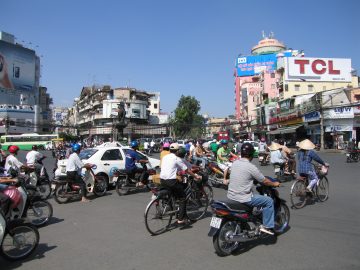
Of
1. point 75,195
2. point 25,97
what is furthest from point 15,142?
point 75,195

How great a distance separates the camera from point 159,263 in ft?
15.4

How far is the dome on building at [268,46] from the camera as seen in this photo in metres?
82.6

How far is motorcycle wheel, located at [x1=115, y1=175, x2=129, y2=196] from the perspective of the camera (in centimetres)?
1045

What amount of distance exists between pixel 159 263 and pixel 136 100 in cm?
7983

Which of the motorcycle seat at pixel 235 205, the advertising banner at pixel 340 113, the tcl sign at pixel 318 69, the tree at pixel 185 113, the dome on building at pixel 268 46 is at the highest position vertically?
the dome on building at pixel 268 46

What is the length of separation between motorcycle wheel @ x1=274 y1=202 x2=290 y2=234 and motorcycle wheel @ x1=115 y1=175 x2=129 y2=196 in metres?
5.61

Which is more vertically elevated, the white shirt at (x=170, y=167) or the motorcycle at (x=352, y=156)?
the white shirt at (x=170, y=167)

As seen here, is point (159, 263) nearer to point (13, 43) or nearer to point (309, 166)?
point (309, 166)

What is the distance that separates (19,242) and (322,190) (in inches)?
287

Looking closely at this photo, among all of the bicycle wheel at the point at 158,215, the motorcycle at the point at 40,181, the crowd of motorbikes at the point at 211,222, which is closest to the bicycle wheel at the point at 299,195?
the crowd of motorbikes at the point at 211,222

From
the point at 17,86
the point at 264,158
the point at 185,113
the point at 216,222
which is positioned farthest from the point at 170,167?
the point at 17,86

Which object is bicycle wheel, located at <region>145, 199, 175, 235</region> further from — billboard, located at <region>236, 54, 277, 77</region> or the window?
billboard, located at <region>236, 54, 277, 77</region>

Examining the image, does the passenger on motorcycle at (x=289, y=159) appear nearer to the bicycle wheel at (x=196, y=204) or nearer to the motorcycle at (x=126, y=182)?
the motorcycle at (x=126, y=182)

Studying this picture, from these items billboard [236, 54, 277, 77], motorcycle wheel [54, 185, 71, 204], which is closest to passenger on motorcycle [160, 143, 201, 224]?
motorcycle wheel [54, 185, 71, 204]
